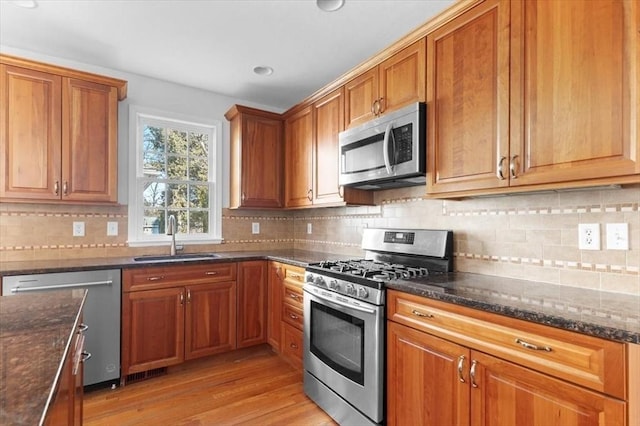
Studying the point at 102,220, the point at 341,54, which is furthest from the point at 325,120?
the point at 102,220

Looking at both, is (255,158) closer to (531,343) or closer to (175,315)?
(175,315)

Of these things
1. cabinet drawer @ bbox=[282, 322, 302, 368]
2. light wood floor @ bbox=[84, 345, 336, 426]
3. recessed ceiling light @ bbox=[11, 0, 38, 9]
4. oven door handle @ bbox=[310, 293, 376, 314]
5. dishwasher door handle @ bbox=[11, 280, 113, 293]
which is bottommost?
light wood floor @ bbox=[84, 345, 336, 426]

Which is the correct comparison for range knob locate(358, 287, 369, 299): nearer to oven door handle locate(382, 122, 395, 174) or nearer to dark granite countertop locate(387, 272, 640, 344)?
dark granite countertop locate(387, 272, 640, 344)

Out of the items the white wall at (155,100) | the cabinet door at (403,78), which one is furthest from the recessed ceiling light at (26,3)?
the cabinet door at (403,78)

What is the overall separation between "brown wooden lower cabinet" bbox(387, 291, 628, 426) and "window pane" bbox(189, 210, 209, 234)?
7.57 ft

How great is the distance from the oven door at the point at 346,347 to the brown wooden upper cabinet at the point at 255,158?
Result: 1.35 meters

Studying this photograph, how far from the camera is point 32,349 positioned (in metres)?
0.80

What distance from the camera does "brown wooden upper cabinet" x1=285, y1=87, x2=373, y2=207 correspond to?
8.97 ft

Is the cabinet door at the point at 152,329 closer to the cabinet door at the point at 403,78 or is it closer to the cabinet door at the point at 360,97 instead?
the cabinet door at the point at 360,97

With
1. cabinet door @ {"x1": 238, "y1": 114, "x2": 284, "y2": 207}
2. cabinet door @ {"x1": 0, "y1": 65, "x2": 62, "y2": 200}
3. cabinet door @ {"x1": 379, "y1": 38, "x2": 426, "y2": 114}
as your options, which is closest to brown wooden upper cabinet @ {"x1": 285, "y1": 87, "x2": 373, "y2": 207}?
cabinet door @ {"x1": 238, "y1": 114, "x2": 284, "y2": 207}

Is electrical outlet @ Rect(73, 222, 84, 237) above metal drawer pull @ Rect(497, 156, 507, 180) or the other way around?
the other way around

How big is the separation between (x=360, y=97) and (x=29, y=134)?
238 cm

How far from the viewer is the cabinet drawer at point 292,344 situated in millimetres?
2617

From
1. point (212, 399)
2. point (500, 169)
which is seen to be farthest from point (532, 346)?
point (212, 399)
